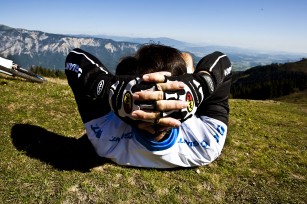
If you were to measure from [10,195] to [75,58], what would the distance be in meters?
3.08

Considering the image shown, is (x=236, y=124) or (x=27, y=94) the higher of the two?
(x=27, y=94)

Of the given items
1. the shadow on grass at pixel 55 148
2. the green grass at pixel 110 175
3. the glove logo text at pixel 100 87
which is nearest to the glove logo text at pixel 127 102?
the glove logo text at pixel 100 87

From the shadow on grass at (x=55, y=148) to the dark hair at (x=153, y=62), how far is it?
3.37 metres

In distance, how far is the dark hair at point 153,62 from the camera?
150 inches

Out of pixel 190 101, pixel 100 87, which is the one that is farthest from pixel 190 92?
pixel 100 87

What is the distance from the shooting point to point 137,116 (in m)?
3.15

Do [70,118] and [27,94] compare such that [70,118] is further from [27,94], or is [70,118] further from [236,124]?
[236,124]

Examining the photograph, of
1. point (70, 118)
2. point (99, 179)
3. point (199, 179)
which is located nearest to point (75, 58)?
point (99, 179)

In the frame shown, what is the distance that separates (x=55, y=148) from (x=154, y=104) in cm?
525

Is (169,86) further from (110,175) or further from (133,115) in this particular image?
(110,175)

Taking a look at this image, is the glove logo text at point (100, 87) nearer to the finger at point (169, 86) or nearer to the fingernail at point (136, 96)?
the fingernail at point (136, 96)

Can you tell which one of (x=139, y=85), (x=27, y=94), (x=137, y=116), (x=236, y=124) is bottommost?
(x=236, y=124)

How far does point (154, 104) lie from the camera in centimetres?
309

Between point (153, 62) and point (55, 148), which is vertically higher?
point (153, 62)
